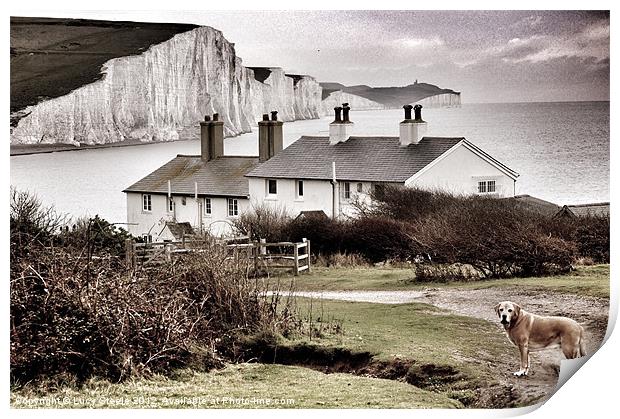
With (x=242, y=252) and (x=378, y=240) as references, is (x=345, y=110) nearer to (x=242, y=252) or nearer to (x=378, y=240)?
(x=378, y=240)

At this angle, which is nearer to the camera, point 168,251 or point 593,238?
point 593,238

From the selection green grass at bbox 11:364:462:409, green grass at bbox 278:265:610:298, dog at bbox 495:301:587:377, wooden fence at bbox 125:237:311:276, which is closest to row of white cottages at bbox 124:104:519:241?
wooden fence at bbox 125:237:311:276

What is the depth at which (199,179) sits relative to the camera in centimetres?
1302

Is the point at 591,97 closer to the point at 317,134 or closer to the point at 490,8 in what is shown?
the point at 490,8

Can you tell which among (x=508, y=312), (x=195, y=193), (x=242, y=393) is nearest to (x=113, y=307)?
(x=242, y=393)

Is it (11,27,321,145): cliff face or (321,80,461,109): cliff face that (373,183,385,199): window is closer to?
(321,80,461,109): cliff face

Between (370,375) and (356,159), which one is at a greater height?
(356,159)

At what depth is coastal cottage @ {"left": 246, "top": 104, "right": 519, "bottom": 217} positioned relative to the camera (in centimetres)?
1275

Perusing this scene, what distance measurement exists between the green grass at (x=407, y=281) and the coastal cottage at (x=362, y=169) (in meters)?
0.58

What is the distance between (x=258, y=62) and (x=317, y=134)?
2.74ft

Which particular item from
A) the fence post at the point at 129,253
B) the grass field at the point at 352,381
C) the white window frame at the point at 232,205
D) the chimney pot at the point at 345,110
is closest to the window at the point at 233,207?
the white window frame at the point at 232,205

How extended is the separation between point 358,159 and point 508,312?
194 centimetres

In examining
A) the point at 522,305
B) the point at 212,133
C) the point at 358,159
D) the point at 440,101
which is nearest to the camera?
the point at 522,305

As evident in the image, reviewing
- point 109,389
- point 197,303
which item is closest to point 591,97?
point 197,303
